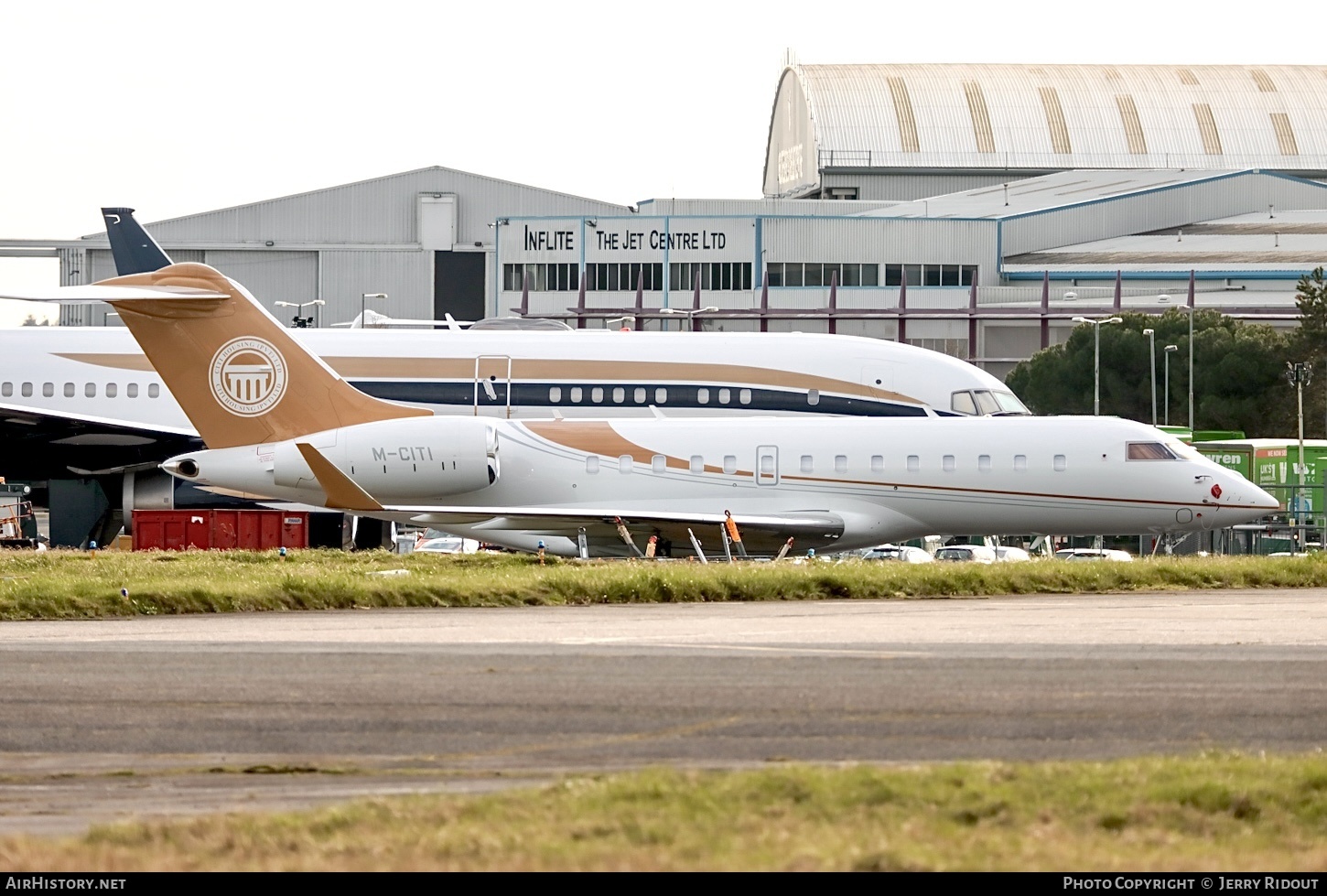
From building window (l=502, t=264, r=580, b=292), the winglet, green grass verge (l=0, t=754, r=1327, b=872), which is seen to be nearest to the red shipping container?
the winglet

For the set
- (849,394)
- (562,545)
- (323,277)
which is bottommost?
(562,545)

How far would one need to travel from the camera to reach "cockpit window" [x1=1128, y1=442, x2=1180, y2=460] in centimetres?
2945

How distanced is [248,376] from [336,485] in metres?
3.18

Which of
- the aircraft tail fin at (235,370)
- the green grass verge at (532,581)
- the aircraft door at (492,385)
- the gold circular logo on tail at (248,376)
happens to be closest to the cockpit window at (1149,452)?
the green grass verge at (532,581)

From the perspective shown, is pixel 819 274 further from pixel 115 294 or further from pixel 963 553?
pixel 115 294

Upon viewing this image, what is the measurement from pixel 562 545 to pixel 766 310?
196 ft

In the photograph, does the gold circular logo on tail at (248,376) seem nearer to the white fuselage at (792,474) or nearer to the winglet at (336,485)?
the white fuselage at (792,474)

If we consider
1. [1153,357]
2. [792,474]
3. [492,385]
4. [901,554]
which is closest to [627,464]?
[792,474]

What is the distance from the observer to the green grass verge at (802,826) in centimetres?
796

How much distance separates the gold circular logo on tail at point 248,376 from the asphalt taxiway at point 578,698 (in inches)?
480

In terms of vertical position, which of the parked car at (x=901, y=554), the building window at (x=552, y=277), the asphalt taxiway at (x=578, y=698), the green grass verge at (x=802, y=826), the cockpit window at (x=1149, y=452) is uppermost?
the building window at (x=552, y=277)

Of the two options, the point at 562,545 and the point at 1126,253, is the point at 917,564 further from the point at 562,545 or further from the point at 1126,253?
the point at 1126,253

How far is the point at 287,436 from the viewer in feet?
102
